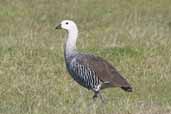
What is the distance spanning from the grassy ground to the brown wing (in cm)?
28

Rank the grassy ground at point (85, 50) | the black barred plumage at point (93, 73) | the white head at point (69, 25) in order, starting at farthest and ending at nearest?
the white head at point (69, 25) < the black barred plumage at point (93, 73) < the grassy ground at point (85, 50)

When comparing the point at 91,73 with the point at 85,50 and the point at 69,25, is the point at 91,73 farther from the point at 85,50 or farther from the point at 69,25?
the point at 85,50

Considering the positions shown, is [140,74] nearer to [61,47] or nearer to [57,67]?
[57,67]

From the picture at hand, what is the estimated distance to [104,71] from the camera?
1166 centimetres

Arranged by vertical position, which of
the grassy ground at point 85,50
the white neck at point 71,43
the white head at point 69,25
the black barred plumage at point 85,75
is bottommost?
the grassy ground at point 85,50

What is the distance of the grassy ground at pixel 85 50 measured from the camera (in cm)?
1133

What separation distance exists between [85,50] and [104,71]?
4.68 m

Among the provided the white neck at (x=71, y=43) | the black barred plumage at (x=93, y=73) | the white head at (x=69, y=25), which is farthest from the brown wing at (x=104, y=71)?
the white head at (x=69, y=25)

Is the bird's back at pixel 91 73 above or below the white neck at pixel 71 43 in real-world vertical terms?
below

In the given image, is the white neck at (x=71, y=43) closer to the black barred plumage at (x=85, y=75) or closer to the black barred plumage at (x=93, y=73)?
the black barred plumage at (x=93, y=73)

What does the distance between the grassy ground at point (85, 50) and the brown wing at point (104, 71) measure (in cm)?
28

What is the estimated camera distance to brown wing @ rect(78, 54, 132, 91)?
11.5m

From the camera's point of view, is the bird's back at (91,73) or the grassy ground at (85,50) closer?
the grassy ground at (85,50)

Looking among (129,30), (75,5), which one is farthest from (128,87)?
(75,5)
